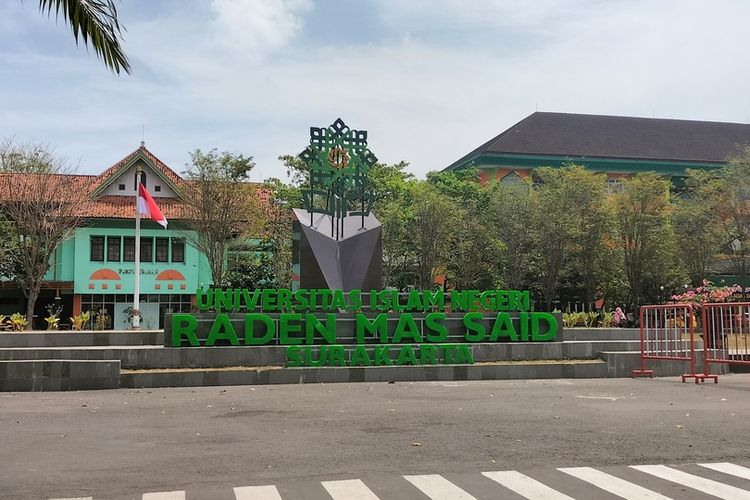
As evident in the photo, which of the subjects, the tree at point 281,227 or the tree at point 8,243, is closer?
the tree at point 8,243

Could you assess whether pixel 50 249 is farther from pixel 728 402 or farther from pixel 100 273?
pixel 728 402

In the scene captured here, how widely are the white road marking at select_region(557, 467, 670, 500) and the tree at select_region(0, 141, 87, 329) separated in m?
27.5

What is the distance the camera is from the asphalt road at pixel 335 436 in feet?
21.7

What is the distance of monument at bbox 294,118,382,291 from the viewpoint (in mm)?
19312

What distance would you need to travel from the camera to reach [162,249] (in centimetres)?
3916

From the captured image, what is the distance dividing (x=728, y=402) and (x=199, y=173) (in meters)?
26.4

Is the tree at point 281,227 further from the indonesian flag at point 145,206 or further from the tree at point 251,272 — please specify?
the indonesian flag at point 145,206

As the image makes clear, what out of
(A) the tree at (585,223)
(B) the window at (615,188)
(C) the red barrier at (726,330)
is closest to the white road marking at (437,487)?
(C) the red barrier at (726,330)

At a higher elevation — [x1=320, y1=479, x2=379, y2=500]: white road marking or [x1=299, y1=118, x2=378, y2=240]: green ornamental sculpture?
[x1=299, y1=118, x2=378, y2=240]: green ornamental sculpture

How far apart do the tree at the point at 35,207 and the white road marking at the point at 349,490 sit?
87.7 feet

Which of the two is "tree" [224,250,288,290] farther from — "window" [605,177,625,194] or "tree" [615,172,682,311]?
"window" [605,177,625,194]

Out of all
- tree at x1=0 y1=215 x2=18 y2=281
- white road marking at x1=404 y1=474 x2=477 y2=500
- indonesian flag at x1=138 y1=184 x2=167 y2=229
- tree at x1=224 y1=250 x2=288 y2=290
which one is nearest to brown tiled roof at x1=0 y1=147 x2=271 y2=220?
tree at x1=224 y1=250 x2=288 y2=290

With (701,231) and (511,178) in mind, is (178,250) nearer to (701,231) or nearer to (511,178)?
(511,178)

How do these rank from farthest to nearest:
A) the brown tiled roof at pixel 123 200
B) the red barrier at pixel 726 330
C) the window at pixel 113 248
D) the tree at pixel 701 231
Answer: the tree at pixel 701 231
the window at pixel 113 248
the brown tiled roof at pixel 123 200
the red barrier at pixel 726 330
